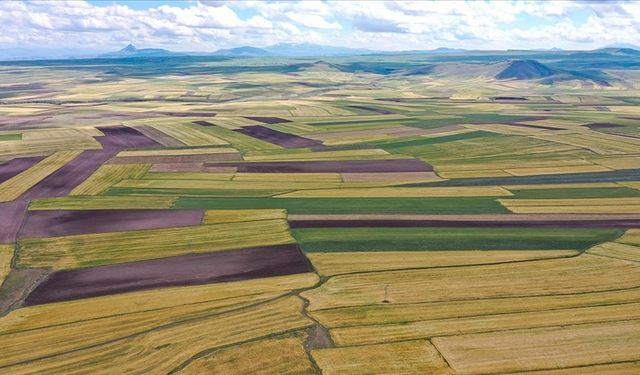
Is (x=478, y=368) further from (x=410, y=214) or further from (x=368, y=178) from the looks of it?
(x=368, y=178)

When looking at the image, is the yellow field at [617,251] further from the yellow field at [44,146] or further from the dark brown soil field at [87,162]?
the yellow field at [44,146]

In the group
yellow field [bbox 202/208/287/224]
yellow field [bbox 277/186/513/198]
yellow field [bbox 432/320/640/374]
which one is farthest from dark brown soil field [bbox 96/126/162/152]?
yellow field [bbox 432/320/640/374]

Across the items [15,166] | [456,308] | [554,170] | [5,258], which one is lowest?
[15,166]

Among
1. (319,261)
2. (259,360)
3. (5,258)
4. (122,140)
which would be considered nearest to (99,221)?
(5,258)

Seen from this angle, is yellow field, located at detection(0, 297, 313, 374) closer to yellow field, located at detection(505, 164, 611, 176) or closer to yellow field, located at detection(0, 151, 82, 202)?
yellow field, located at detection(0, 151, 82, 202)

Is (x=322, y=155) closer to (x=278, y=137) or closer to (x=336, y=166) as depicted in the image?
(x=336, y=166)

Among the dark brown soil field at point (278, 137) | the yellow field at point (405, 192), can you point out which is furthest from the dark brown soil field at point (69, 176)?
the dark brown soil field at point (278, 137)

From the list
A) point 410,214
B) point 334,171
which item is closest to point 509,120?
point 334,171
